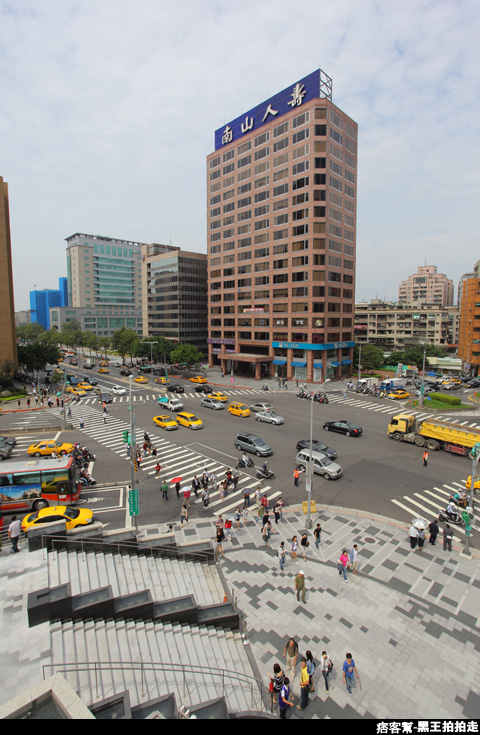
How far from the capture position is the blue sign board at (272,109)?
218 ft

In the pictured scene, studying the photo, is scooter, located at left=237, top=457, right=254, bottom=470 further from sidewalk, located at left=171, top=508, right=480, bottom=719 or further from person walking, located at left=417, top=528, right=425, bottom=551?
person walking, located at left=417, top=528, right=425, bottom=551

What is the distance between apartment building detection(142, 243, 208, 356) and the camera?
109 m

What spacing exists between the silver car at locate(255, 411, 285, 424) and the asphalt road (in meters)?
0.69

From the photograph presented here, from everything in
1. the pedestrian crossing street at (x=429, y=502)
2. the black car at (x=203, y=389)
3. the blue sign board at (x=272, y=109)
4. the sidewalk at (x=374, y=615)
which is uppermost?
the blue sign board at (x=272, y=109)

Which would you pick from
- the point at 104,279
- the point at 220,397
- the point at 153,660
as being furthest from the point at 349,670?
the point at 104,279

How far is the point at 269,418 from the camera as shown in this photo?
41750mm

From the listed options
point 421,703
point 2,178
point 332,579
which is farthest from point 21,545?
point 2,178

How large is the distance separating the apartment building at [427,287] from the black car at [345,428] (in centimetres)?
16073

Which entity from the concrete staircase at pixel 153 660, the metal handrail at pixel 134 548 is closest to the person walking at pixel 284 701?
the concrete staircase at pixel 153 660

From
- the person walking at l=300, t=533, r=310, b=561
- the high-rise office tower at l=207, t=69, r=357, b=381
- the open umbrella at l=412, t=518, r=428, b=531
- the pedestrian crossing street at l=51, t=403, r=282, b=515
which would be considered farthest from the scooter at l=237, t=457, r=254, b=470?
the high-rise office tower at l=207, t=69, r=357, b=381

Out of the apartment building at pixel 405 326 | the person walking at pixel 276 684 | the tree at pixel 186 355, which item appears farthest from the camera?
the apartment building at pixel 405 326

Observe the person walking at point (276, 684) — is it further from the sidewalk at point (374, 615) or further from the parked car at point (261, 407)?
the parked car at point (261, 407)

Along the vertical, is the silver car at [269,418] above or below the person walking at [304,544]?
above

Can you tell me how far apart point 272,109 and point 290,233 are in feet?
84.0
